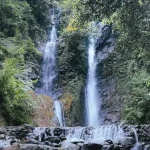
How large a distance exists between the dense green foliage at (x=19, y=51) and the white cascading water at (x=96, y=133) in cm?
269

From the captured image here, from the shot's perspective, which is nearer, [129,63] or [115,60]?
[129,63]

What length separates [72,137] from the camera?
35.2ft

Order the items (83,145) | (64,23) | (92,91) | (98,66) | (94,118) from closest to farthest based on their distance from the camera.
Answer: (83,145)
(94,118)
(92,91)
(98,66)
(64,23)

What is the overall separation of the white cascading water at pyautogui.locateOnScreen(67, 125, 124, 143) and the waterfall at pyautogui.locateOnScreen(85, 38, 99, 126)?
533 centimetres

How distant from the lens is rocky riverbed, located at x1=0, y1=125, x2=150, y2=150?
28.4ft

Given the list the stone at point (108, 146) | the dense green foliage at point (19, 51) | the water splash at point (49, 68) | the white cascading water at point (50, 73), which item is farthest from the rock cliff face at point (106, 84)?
the stone at point (108, 146)

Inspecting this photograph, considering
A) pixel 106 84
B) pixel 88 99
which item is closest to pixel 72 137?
pixel 88 99

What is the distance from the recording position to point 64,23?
78.3 ft

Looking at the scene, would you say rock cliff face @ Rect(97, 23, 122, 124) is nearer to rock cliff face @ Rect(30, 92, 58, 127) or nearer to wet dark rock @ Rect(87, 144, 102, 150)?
rock cliff face @ Rect(30, 92, 58, 127)

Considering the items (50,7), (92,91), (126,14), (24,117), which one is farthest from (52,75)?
(126,14)

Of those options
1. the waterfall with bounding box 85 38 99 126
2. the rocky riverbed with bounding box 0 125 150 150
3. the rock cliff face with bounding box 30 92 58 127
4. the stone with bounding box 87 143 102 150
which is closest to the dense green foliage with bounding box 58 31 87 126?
the waterfall with bounding box 85 38 99 126

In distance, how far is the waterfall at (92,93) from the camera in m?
16.8

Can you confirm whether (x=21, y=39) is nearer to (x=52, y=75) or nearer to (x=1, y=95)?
(x=52, y=75)

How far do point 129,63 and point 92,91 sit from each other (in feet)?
8.92
